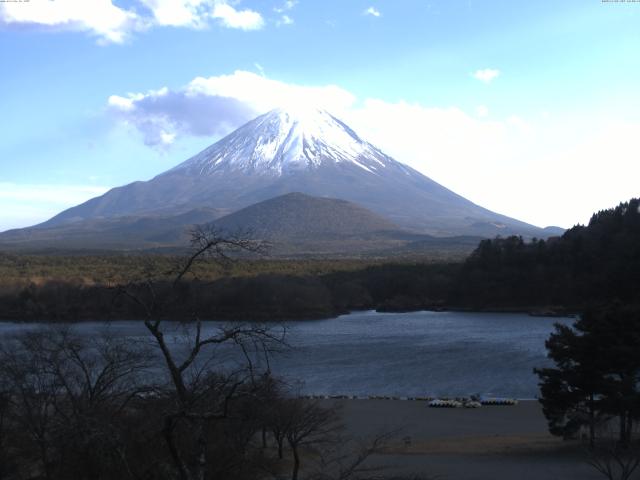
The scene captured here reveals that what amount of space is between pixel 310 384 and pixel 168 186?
122663mm

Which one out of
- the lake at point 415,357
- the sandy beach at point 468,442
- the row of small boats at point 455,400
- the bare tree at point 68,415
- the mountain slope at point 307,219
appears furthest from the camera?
the mountain slope at point 307,219

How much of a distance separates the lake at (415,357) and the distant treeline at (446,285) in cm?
275

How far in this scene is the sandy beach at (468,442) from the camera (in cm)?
1144

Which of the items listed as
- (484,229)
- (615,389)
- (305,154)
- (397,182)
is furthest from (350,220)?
(615,389)

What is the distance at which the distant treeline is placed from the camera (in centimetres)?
3794

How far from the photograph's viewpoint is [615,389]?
39.2 feet

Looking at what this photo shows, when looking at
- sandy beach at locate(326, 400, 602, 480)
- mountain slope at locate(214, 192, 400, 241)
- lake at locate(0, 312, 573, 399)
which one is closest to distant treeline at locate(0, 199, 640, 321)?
lake at locate(0, 312, 573, 399)

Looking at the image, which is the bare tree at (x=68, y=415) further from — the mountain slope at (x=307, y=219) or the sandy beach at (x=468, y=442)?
the mountain slope at (x=307, y=219)

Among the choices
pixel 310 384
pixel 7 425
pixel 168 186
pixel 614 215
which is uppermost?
pixel 168 186

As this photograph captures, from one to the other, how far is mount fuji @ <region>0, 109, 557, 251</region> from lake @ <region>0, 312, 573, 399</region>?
7200 cm

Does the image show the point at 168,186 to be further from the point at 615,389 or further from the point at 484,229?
the point at 615,389

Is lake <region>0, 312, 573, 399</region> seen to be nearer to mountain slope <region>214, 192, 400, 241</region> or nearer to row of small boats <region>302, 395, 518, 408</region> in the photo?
row of small boats <region>302, 395, 518, 408</region>

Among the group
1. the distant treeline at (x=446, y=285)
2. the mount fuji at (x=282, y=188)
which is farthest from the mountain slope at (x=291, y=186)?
the distant treeline at (x=446, y=285)

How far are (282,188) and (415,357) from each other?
100229 millimetres
